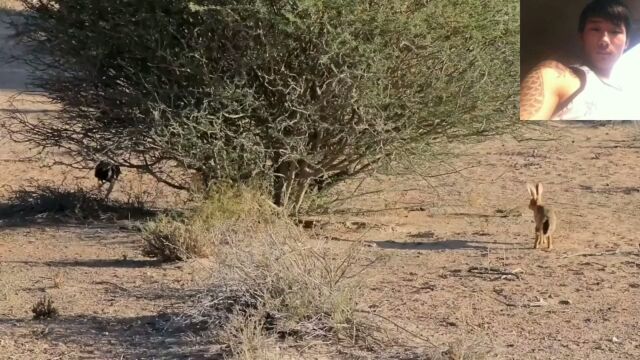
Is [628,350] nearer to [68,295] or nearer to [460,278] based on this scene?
[460,278]

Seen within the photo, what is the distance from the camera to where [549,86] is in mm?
10211

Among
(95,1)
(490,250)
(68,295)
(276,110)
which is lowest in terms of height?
(68,295)

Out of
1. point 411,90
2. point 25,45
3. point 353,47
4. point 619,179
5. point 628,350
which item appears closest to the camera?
point 628,350

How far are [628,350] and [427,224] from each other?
4.70 meters

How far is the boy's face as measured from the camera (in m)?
10.2

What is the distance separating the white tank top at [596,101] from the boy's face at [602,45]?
117mm

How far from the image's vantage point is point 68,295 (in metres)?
8.66

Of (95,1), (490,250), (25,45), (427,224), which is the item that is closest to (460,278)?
(490,250)

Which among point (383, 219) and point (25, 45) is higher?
point (25, 45)

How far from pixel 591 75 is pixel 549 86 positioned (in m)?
0.38

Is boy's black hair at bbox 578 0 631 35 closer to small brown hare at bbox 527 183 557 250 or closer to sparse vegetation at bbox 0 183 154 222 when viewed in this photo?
small brown hare at bbox 527 183 557 250

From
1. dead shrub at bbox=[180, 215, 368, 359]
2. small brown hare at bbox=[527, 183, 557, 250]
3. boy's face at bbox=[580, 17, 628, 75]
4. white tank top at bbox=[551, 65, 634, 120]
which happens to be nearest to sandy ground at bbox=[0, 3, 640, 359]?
small brown hare at bbox=[527, 183, 557, 250]

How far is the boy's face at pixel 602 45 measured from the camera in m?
10.2

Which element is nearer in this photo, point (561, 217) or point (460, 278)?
point (460, 278)
